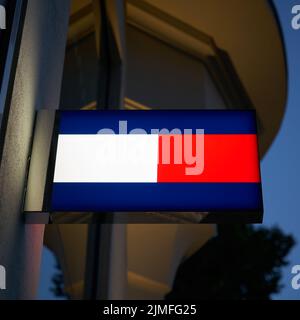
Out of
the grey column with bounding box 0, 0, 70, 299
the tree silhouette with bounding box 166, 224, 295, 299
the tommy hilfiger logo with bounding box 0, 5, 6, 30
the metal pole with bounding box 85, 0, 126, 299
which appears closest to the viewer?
the grey column with bounding box 0, 0, 70, 299

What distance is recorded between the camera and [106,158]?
2.77 metres

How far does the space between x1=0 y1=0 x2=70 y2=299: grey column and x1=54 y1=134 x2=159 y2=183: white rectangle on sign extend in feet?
0.71

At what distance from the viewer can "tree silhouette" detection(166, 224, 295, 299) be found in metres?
18.7

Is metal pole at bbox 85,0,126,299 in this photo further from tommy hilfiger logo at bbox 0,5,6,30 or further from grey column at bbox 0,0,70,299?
tommy hilfiger logo at bbox 0,5,6,30

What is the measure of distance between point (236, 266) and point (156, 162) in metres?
17.5

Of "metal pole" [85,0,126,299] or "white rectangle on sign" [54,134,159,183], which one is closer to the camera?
"white rectangle on sign" [54,134,159,183]

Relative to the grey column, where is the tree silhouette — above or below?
above

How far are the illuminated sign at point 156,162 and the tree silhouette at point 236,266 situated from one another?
15.6m

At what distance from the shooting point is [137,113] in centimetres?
289

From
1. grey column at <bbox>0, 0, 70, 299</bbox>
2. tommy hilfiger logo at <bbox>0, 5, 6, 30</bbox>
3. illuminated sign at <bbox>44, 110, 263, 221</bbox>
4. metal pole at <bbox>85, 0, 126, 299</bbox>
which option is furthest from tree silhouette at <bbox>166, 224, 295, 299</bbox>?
tommy hilfiger logo at <bbox>0, 5, 6, 30</bbox>

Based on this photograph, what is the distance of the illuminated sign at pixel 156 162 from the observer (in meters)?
2.59

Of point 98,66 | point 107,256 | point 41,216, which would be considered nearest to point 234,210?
point 41,216

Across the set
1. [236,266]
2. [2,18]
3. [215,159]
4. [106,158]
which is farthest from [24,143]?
[236,266]

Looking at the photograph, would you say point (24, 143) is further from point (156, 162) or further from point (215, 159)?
point (215, 159)
